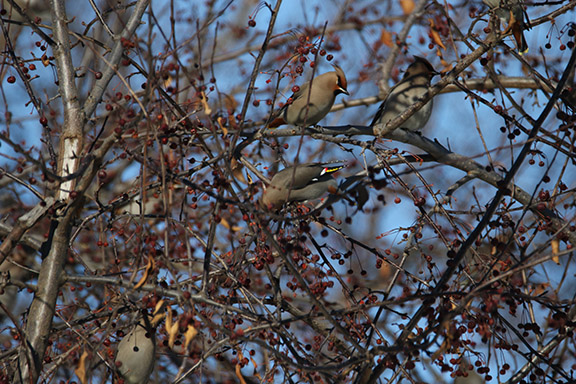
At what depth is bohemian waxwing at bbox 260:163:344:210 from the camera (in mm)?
3499

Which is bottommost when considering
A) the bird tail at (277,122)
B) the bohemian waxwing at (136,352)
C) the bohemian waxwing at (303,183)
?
the bohemian waxwing at (136,352)

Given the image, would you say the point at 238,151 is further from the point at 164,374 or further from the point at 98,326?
the point at 164,374

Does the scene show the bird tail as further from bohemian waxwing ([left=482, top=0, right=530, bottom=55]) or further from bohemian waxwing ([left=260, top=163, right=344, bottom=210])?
bohemian waxwing ([left=482, top=0, right=530, bottom=55])

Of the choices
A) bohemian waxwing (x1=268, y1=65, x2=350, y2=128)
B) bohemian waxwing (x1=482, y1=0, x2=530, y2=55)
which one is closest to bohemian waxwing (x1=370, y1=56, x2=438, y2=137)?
bohemian waxwing (x1=268, y1=65, x2=350, y2=128)

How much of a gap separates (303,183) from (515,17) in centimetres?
139

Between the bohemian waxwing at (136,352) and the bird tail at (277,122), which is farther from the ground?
the bird tail at (277,122)

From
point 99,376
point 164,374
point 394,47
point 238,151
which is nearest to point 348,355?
point 238,151

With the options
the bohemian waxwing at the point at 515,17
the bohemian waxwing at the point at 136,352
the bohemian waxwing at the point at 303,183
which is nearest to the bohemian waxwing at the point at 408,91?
the bohemian waxwing at the point at 515,17

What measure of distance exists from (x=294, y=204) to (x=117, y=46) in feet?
4.09

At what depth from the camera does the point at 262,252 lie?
329cm

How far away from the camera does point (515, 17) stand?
11.6 feet

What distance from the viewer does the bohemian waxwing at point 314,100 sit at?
4.22 meters

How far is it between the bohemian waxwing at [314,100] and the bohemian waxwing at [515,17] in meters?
1.04

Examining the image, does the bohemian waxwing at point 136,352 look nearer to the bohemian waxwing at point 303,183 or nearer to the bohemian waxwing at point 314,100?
the bohemian waxwing at point 303,183
